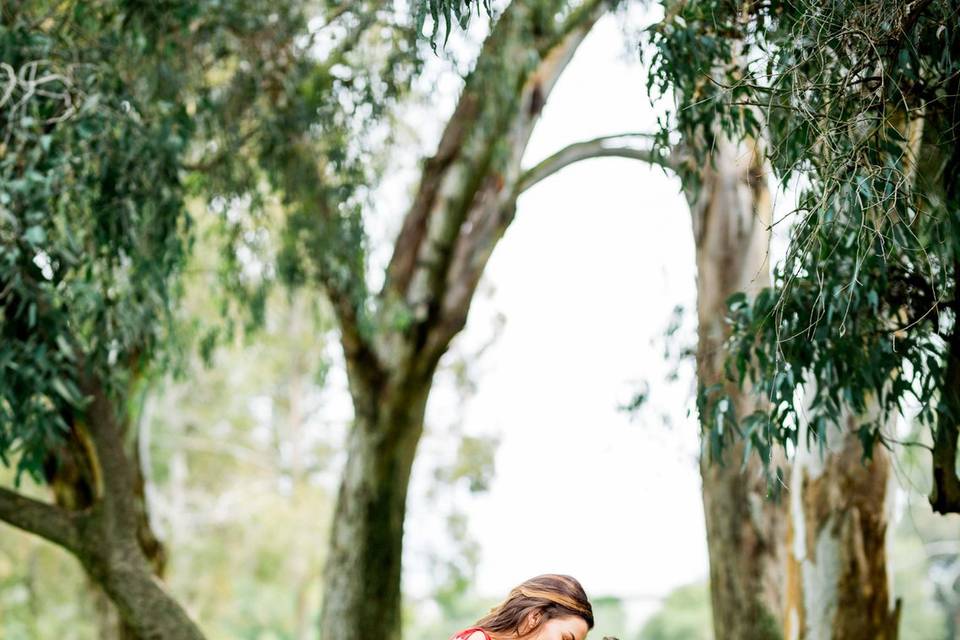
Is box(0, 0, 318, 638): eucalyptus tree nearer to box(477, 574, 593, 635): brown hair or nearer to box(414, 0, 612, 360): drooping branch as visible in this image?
box(414, 0, 612, 360): drooping branch

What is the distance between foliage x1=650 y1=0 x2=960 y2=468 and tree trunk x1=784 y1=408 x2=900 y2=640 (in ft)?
4.41

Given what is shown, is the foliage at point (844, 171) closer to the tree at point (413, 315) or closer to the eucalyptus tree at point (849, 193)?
the eucalyptus tree at point (849, 193)

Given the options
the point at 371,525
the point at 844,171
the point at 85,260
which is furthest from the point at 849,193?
the point at 371,525

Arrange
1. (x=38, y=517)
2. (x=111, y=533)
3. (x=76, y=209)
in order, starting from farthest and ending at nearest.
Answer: (x=111, y=533), (x=38, y=517), (x=76, y=209)

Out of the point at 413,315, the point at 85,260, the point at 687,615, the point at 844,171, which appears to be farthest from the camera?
the point at 687,615

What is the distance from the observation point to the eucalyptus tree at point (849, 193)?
3377 millimetres

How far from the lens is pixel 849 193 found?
3.22m

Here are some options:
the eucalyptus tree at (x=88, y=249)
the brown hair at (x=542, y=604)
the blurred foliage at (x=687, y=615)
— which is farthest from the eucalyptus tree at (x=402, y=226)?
the blurred foliage at (x=687, y=615)

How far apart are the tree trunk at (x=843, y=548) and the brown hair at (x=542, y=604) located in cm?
244

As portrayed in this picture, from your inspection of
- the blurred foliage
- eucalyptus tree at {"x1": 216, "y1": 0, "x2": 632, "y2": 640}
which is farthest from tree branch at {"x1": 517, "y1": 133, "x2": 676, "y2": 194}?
the blurred foliage

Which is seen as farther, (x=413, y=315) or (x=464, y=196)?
(x=464, y=196)

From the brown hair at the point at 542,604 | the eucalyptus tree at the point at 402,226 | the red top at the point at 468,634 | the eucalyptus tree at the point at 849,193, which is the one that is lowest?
the red top at the point at 468,634

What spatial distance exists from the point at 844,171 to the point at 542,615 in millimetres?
1501

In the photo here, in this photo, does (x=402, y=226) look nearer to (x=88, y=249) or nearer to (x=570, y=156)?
(x=570, y=156)
